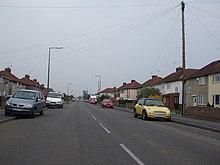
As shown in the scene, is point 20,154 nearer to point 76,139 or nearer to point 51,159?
point 51,159

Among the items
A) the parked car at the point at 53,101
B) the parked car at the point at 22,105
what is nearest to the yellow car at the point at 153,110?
the parked car at the point at 22,105

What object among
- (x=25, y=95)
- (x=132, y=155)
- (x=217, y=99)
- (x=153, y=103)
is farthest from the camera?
(x=217, y=99)

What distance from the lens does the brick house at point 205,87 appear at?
3868cm

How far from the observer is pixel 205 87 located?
136 ft

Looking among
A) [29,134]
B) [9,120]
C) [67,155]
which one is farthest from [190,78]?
[67,155]

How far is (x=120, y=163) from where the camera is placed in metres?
7.39

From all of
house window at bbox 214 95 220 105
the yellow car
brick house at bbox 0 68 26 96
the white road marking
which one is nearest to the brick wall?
the yellow car

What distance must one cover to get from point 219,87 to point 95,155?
106 ft

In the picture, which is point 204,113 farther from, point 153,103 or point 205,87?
point 205,87

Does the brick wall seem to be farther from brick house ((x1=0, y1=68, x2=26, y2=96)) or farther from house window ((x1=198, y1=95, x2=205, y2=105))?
brick house ((x1=0, y1=68, x2=26, y2=96))

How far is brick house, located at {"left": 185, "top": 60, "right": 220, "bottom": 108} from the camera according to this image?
127 ft

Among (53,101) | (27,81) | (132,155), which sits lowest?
(132,155)

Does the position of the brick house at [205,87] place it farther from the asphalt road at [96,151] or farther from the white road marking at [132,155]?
the white road marking at [132,155]

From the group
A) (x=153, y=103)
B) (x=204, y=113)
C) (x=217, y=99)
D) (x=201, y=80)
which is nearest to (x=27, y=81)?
(x=201, y=80)
